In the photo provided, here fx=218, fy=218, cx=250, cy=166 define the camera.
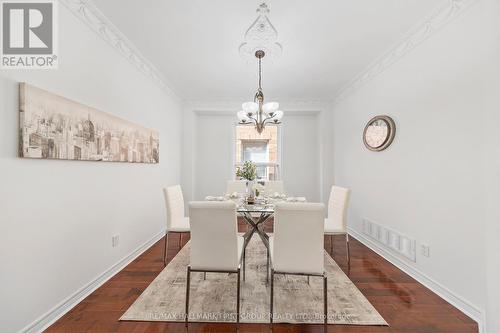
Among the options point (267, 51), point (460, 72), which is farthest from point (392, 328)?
point (267, 51)

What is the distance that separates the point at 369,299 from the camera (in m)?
2.07

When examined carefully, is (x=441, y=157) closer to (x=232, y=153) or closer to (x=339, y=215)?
(x=339, y=215)

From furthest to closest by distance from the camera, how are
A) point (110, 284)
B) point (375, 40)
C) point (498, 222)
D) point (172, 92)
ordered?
point (172, 92) < point (375, 40) < point (110, 284) < point (498, 222)

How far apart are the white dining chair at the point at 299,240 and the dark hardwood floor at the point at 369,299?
0.45m

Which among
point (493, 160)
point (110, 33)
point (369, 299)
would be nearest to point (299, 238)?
point (369, 299)

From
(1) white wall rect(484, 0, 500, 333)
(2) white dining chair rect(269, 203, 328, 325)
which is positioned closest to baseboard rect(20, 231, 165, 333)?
(2) white dining chair rect(269, 203, 328, 325)

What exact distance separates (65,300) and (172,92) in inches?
140

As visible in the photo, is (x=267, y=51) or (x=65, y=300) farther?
(x=267, y=51)

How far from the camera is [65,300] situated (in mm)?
1868

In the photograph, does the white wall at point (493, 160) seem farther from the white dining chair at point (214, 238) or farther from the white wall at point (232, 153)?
the white wall at point (232, 153)

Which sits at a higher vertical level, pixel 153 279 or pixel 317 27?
pixel 317 27

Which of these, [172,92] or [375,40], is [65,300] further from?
[375,40]

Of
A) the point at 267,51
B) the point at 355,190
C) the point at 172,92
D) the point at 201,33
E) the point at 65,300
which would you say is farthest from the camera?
the point at 172,92

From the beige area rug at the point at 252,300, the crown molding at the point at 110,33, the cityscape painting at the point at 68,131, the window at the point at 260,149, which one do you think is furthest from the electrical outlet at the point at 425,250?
the crown molding at the point at 110,33
